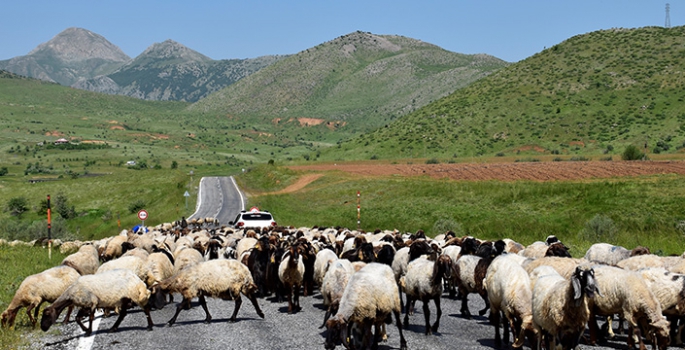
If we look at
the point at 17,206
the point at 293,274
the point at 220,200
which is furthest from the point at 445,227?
the point at 17,206

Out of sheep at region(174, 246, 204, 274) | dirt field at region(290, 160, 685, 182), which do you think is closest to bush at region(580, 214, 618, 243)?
sheep at region(174, 246, 204, 274)

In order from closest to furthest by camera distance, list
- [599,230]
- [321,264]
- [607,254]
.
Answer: [607,254] → [321,264] → [599,230]

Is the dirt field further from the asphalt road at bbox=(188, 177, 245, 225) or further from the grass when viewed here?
the asphalt road at bbox=(188, 177, 245, 225)

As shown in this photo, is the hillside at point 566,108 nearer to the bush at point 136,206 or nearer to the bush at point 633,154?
the bush at point 633,154

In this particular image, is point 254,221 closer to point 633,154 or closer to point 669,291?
point 669,291

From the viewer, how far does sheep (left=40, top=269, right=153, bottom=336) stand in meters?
13.8

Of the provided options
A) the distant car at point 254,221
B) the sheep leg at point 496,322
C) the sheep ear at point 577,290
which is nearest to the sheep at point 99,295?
the sheep leg at point 496,322

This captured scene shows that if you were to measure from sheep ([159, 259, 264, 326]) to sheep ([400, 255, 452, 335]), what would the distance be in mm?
3991

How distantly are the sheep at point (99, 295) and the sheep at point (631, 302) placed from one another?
9986 millimetres

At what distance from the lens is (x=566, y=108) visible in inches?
4360

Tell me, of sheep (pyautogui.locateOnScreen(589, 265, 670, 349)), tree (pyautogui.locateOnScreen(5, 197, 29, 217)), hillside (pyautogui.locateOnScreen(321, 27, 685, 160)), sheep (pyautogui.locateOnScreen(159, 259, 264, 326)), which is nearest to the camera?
sheep (pyautogui.locateOnScreen(589, 265, 670, 349))

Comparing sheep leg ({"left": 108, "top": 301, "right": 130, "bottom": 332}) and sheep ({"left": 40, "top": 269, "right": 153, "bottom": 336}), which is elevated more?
sheep ({"left": 40, "top": 269, "right": 153, "bottom": 336})

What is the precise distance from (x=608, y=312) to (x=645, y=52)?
12491 centimetres

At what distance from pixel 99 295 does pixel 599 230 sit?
26876 mm
